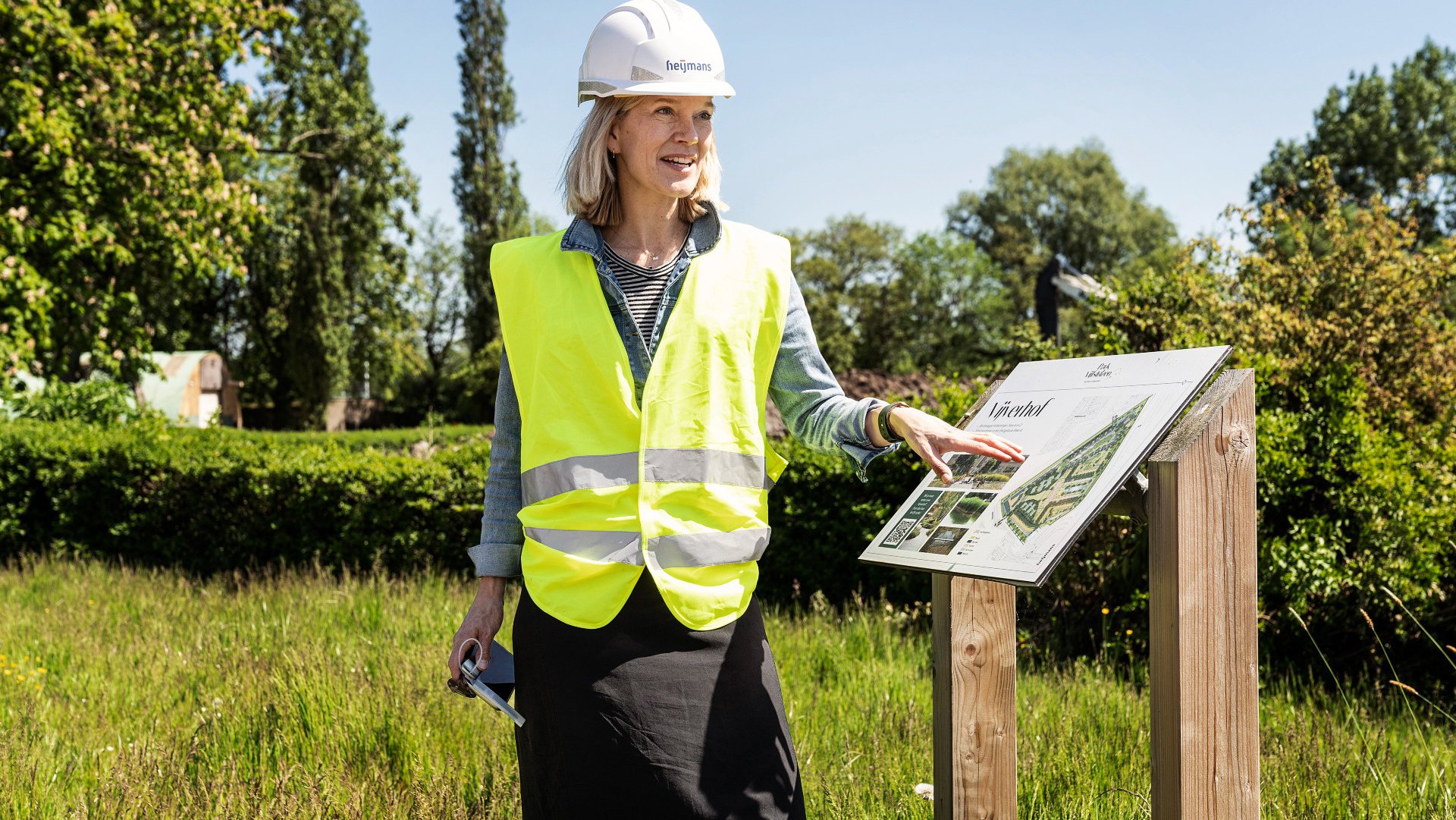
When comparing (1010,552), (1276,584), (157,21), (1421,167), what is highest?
(1421,167)

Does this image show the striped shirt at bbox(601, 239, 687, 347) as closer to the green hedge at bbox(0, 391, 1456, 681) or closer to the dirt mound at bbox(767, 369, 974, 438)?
the green hedge at bbox(0, 391, 1456, 681)

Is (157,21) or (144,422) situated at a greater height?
(157,21)

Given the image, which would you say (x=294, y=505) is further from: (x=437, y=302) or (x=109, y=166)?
(x=437, y=302)

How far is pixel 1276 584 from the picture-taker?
15.5 ft

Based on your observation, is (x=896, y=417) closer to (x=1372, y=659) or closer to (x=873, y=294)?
(x=1372, y=659)

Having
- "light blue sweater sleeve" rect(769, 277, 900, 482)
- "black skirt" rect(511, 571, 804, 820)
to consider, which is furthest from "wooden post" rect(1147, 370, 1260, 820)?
"black skirt" rect(511, 571, 804, 820)

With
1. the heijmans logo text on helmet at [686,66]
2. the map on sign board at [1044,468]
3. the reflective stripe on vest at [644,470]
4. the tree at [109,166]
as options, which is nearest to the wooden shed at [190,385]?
the tree at [109,166]

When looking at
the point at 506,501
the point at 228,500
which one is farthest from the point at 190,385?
the point at 506,501

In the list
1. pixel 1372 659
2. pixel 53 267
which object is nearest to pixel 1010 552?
pixel 1372 659

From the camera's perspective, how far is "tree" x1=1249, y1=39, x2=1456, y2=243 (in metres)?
33.0

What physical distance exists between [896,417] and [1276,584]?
11.9 ft

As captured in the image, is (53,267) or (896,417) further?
(53,267)

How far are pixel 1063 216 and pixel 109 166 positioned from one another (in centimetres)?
4552

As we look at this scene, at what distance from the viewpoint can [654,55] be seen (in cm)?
199
